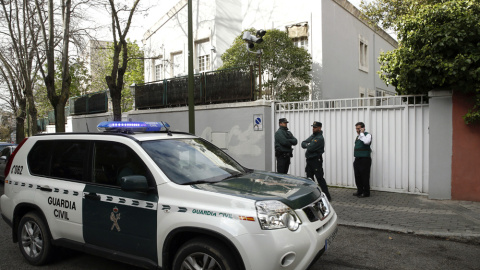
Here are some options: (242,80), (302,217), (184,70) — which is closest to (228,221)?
(302,217)

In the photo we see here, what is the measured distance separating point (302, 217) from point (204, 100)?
29.1 ft

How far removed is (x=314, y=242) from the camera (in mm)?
3178

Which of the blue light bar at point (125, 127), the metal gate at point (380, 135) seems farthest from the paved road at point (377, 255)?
the metal gate at point (380, 135)

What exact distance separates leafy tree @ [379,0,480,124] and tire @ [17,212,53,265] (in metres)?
6.95

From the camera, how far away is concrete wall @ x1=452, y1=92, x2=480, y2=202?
7168mm

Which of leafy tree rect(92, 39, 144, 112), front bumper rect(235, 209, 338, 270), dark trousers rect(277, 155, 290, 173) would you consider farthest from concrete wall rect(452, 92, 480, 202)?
leafy tree rect(92, 39, 144, 112)

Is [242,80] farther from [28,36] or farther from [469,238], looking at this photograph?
[28,36]

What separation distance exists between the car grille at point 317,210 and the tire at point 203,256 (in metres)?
0.84

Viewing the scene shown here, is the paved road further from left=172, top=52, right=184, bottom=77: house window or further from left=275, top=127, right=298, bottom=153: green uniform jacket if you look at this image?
left=172, top=52, right=184, bottom=77: house window

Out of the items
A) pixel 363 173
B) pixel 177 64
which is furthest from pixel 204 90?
pixel 177 64

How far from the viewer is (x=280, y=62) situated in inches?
528

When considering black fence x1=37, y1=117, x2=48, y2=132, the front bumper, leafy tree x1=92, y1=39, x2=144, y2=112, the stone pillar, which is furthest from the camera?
leafy tree x1=92, y1=39, x2=144, y2=112

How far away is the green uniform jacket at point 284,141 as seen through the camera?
7961 millimetres

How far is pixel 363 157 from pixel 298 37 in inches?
333
